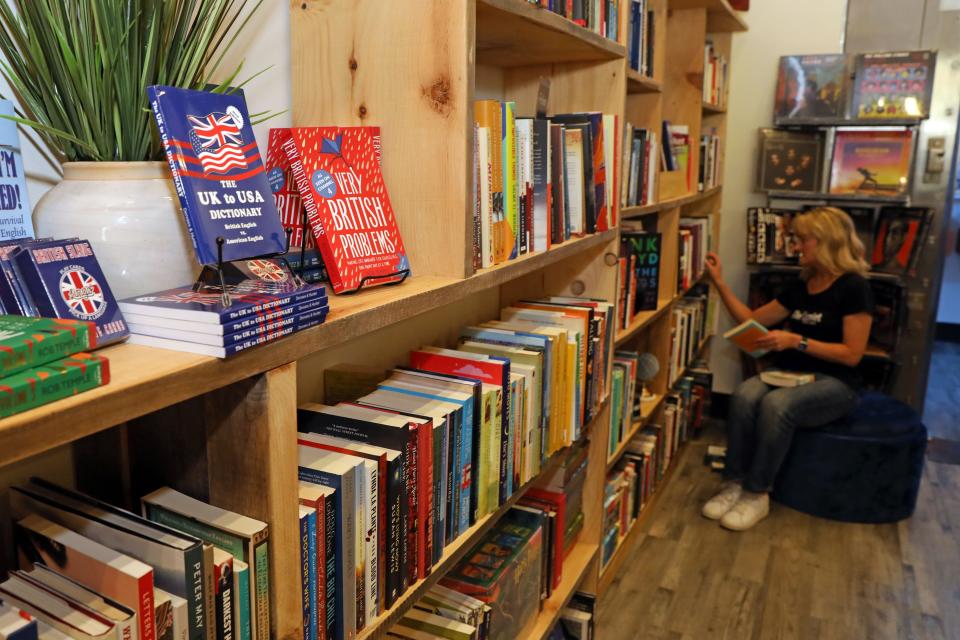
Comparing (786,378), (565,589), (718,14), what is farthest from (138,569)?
(718,14)

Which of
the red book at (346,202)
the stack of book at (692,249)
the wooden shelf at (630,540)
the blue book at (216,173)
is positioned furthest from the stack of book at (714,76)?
the blue book at (216,173)

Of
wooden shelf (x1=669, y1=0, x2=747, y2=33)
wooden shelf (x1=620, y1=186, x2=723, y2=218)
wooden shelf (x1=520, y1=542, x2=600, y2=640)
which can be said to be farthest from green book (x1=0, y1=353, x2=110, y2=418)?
wooden shelf (x1=669, y1=0, x2=747, y2=33)

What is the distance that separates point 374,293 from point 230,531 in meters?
0.37

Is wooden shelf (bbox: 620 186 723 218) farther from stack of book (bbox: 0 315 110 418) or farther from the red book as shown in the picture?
stack of book (bbox: 0 315 110 418)

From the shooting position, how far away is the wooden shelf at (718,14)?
127 inches

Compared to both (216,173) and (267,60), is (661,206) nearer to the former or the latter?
(267,60)

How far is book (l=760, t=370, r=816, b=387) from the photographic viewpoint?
3180 mm

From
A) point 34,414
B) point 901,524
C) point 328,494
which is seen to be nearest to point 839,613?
point 901,524

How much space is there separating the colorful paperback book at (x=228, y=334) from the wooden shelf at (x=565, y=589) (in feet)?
4.01

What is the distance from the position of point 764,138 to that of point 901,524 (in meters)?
1.93

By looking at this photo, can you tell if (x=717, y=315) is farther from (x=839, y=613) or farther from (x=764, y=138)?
(x=839, y=613)

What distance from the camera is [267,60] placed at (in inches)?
49.6

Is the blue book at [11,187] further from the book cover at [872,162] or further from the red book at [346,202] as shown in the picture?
the book cover at [872,162]

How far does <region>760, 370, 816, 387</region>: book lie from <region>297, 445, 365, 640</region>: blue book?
2.59m
